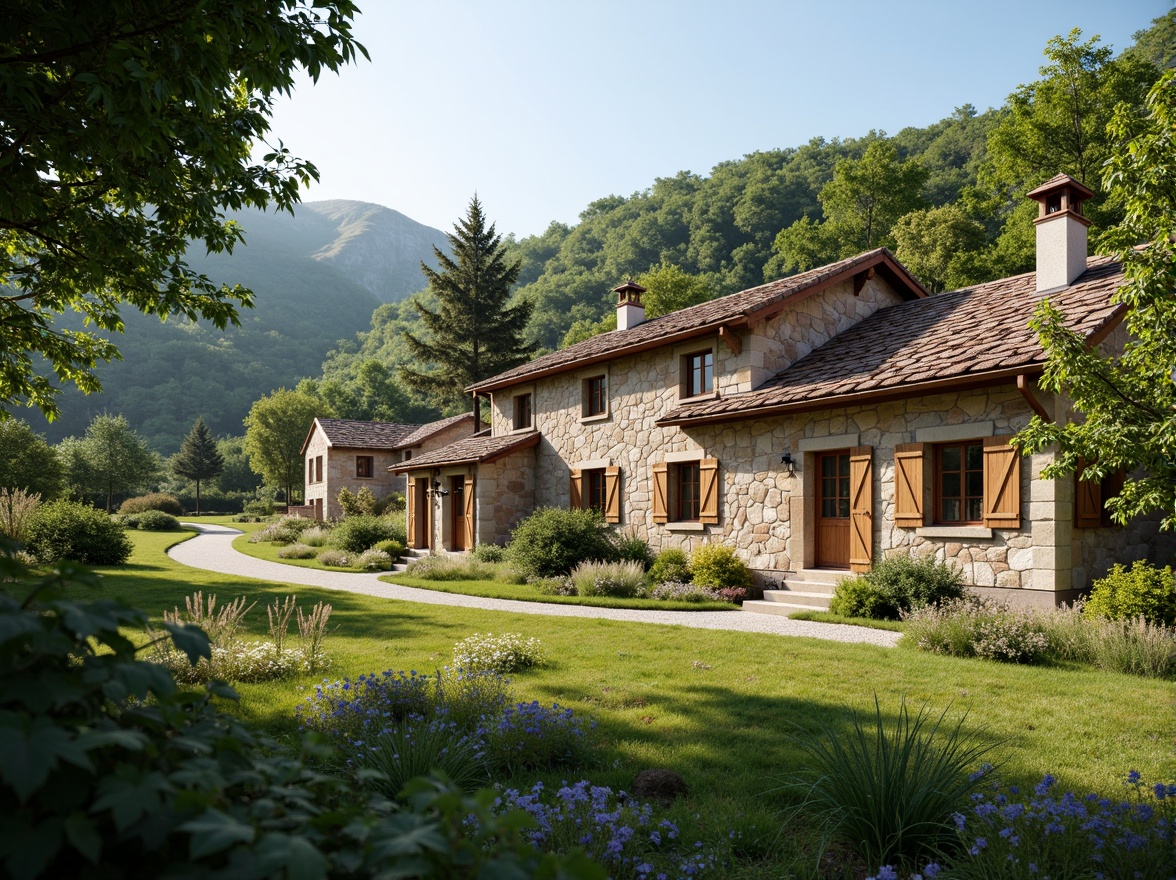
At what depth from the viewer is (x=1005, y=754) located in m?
4.87

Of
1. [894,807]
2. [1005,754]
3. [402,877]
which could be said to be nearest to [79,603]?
[402,877]

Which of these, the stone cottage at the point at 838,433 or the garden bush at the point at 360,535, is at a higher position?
the stone cottage at the point at 838,433

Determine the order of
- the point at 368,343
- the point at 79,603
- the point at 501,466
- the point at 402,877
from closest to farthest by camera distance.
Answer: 1. the point at 402,877
2. the point at 79,603
3. the point at 501,466
4. the point at 368,343

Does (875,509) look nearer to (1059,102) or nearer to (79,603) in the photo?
(79,603)

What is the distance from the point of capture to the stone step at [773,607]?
11734 millimetres

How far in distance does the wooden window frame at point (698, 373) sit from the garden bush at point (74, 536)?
1450cm

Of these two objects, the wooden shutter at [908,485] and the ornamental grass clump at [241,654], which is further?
the wooden shutter at [908,485]

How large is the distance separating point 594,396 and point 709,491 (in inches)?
204

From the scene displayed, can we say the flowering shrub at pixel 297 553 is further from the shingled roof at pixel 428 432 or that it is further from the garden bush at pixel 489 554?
the shingled roof at pixel 428 432

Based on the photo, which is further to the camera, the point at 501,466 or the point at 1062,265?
the point at 501,466

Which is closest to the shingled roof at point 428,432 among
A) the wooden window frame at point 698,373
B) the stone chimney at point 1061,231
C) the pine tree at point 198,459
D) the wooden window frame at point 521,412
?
the wooden window frame at point 521,412

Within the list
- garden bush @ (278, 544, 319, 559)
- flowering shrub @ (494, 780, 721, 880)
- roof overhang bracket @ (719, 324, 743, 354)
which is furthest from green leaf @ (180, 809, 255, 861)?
garden bush @ (278, 544, 319, 559)

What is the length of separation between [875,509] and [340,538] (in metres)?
17.3

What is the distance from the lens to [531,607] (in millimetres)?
12250
